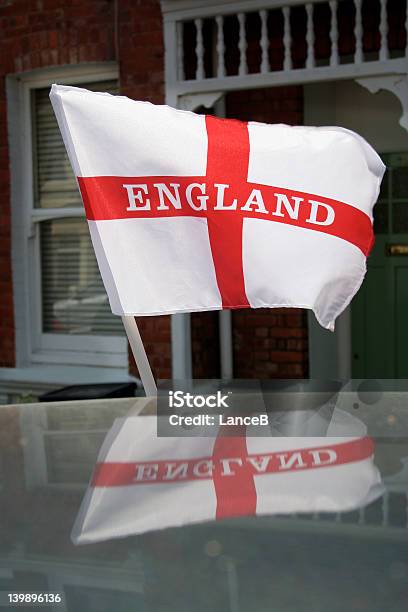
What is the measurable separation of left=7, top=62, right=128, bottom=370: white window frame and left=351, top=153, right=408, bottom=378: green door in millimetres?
1682

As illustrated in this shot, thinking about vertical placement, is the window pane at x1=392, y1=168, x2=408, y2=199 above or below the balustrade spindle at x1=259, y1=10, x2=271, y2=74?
below

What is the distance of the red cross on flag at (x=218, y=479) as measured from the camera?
1.24 metres

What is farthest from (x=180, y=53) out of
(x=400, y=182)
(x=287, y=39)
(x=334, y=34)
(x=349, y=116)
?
(x=400, y=182)

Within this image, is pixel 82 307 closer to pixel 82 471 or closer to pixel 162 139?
pixel 162 139

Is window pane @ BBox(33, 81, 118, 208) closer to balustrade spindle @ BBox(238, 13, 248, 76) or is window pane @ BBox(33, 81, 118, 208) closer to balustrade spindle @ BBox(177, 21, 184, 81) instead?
balustrade spindle @ BBox(177, 21, 184, 81)

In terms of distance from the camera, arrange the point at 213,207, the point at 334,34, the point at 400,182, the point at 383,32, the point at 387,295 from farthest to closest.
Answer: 1. the point at 387,295
2. the point at 400,182
3. the point at 334,34
4. the point at 383,32
5. the point at 213,207

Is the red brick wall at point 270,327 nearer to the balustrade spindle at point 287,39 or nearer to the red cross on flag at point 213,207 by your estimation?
the balustrade spindle at point 287,39

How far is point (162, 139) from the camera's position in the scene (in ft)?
8.55

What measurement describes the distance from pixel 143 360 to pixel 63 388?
3.83 m

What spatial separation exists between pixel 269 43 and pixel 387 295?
1.88 meters

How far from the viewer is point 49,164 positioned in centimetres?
667

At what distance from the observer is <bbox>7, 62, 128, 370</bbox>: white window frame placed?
6504 millimetres

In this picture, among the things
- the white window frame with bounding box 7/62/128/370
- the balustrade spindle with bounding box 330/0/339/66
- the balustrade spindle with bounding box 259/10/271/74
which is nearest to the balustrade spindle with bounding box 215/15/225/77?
the balustrade spindle with bounding box 259/10/271/74

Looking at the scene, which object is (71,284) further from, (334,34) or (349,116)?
(334,34)
